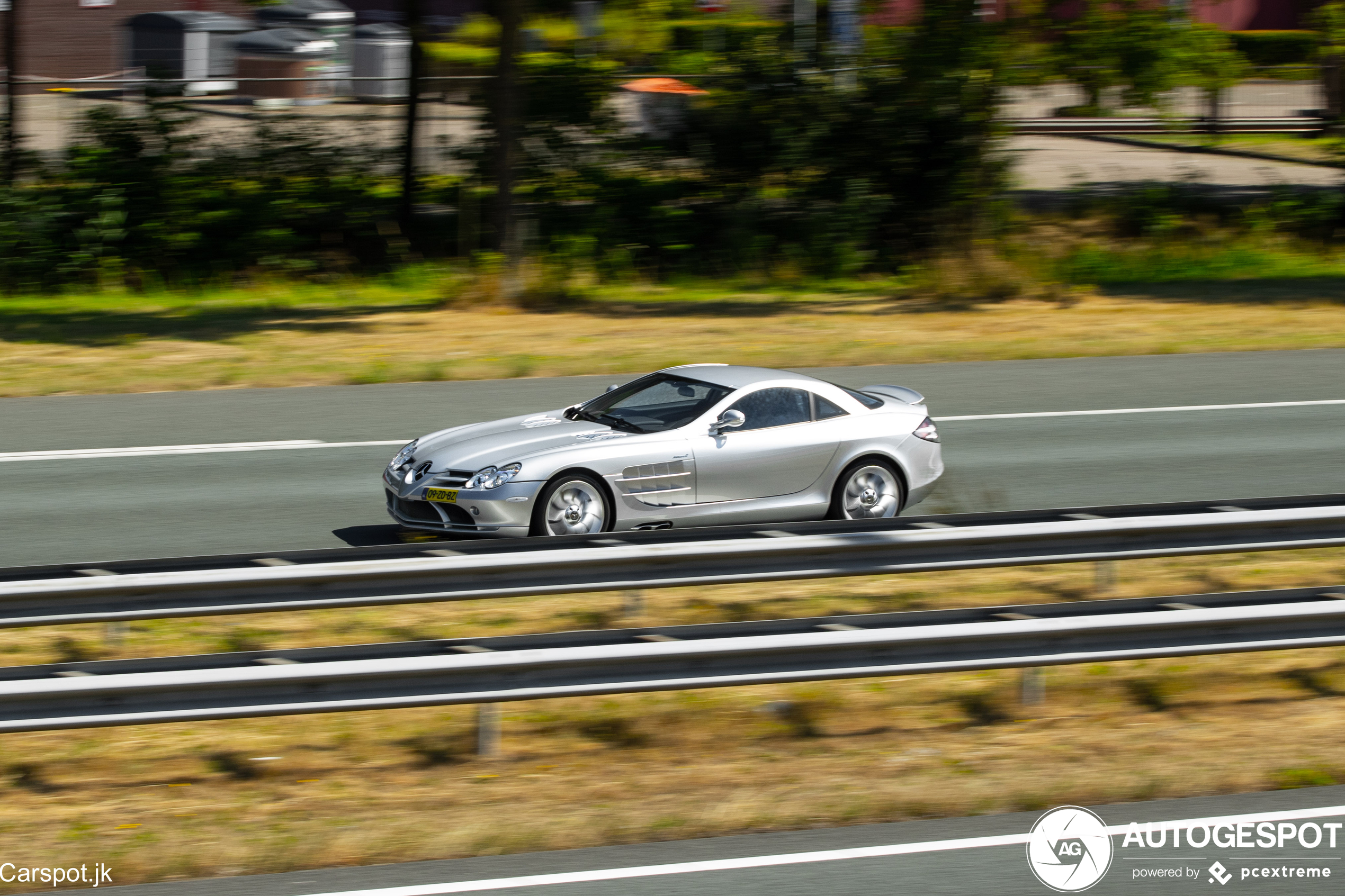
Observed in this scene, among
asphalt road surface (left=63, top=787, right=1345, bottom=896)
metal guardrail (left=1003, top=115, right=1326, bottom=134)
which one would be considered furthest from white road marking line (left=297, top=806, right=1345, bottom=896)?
metal guardrail (left=1003, top=115, right=1326, bottom=134)

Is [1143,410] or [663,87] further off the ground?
[663,87]

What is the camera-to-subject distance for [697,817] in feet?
19.4

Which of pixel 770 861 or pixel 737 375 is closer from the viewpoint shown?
pixel 770 861

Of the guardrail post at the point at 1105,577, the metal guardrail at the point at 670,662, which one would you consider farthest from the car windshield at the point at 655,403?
the metal guardrail at the point at 670,662

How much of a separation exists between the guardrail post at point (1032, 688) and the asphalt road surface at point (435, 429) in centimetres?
350

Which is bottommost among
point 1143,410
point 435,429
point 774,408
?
point 435,429

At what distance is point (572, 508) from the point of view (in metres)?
9.45

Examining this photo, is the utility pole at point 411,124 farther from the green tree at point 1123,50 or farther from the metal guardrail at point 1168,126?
the metal guardrail at point 1168,126

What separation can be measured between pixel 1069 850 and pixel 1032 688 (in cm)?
188

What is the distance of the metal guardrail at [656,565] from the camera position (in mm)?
6633

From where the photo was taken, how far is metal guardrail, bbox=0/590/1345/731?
5.90 metres

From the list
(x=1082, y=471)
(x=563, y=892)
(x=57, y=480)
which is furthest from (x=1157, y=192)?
(x=563, y=892)

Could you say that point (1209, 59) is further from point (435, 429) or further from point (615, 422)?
point (615, 422)

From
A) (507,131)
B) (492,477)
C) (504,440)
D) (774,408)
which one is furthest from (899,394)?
(507,131)
